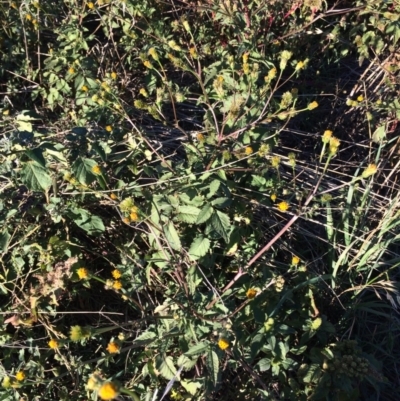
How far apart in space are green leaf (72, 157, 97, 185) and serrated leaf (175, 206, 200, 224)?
0.30 m

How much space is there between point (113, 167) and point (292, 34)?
1.07 m

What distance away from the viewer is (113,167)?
1.71 m

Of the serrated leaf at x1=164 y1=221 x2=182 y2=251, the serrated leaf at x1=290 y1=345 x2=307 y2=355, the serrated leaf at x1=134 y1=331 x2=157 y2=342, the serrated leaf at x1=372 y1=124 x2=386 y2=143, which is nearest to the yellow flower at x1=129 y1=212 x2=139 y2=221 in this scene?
the serrated leaf at x1=164 y1=221 x2=182 y2=251

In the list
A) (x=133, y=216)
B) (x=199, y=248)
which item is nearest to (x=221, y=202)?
(x=199, y=248)

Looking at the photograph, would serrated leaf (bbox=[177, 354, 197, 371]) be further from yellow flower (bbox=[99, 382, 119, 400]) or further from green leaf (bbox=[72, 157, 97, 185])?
green leaf (bbox=[72, 157, 97, 185])

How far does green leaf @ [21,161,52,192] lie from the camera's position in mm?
A: 1338

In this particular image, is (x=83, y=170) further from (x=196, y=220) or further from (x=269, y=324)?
(x=269, y=324)

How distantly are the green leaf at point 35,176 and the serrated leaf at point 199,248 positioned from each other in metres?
0.46

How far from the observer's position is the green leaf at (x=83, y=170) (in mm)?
1433

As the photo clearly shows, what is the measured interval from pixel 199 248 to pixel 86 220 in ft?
1.32

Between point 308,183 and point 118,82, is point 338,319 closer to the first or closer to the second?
point 308,183

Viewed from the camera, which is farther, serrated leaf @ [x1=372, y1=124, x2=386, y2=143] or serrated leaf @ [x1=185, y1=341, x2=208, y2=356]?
serrated leaf @ [x1=372, y1=124, x2=386, y2=143]

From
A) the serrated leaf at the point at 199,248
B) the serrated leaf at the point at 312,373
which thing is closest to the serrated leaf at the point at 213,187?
the serrated leaf at the point at 199,248

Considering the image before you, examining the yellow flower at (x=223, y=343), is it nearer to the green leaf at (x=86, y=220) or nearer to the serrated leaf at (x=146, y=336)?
the serrated leaf at (x=146, y=336)
